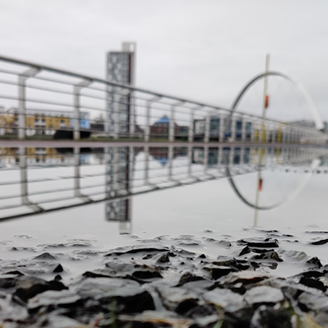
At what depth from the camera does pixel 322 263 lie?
0.71 metres

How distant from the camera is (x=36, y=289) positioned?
54cm

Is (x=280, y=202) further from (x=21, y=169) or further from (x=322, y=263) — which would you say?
(x=21, y=169)

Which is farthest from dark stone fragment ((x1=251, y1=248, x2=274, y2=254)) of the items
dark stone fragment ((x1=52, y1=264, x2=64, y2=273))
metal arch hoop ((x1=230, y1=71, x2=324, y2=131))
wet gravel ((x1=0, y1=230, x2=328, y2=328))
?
metal arch hoop ((x1=230, y1=71, x2=324, y2=131))

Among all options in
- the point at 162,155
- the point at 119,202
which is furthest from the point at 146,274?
the point at 162,155

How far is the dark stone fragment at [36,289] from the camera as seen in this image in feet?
1.72

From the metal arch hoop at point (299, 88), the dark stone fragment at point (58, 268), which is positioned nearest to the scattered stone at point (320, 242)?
the dark stone fragment at point (58, 268)

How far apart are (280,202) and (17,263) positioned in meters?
1.08

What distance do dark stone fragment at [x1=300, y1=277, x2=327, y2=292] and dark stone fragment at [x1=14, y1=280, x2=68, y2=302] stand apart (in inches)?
15.6

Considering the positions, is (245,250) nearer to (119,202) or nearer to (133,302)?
(133,302)

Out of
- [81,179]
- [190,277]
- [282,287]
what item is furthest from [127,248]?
[81,179]

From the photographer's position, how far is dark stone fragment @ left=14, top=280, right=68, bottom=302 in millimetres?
523

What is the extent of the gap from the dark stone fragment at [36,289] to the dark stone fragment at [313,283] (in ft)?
1.30

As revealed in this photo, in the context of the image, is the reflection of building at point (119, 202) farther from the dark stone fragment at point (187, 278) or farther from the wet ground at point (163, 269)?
the dark stone fragment at point (187, 278)

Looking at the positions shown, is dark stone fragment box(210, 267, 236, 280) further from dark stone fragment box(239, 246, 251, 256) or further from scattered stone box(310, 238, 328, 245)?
scattered stone box(310, 238, 328, 245)
